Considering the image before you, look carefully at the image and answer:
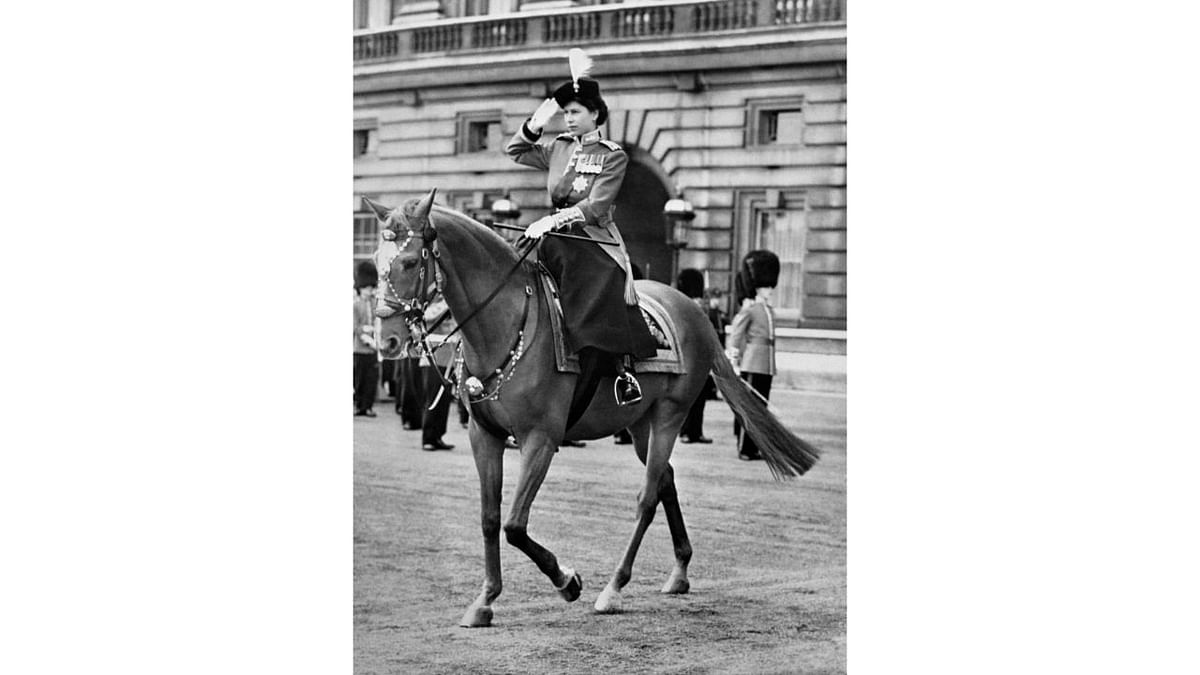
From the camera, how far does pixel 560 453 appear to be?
848 cm

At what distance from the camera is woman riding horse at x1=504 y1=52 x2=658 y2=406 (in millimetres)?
8188

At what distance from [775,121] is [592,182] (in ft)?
3.43

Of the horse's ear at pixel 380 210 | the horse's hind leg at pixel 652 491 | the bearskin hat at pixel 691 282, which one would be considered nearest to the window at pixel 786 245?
the bearskin hat at pixel 691 282

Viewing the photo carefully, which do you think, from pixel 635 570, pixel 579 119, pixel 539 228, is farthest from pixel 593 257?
pixel 635 570

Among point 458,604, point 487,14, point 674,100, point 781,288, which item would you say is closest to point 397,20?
point 487,14

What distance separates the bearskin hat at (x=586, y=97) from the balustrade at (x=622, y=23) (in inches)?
14.0

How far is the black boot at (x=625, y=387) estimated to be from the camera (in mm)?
8289

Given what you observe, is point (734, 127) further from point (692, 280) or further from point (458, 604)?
point (458, 604)

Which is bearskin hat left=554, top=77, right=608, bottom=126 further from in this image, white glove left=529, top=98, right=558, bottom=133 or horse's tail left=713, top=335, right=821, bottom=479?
horse's tail left=713, top=335, right=821, bottom=479

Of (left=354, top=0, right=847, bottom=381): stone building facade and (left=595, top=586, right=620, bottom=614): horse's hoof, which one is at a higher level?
(left=354, top=0, right=847, bottom=381): stone building facade

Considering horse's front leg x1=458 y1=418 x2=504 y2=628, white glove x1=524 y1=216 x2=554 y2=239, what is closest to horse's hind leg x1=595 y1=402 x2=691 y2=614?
horse's front leg x1=458 y1=418 x2=504 y2=628

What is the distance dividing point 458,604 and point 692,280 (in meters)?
1.90

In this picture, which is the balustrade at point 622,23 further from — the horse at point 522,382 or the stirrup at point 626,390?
the stirrup at point 626,390

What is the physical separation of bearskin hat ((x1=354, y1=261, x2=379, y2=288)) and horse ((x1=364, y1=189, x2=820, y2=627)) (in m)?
0.38
